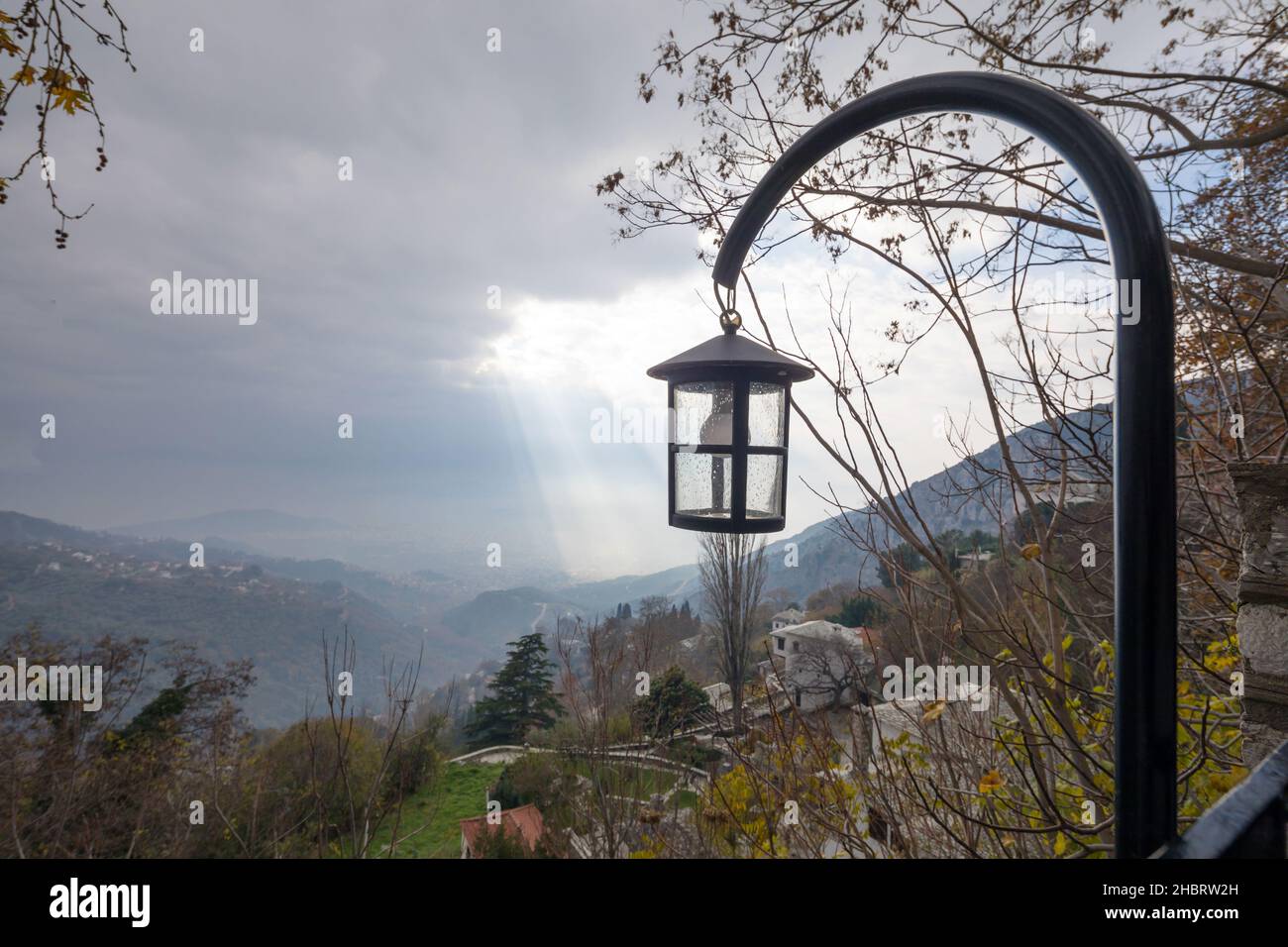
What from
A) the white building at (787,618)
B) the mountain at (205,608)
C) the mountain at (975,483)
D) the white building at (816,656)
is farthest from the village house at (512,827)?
the white building at (787,618)

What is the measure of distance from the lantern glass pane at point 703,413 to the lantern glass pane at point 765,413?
6 centimetres

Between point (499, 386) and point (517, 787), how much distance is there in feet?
30.1

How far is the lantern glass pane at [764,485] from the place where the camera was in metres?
1.45

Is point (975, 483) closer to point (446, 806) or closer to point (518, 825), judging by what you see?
point (518, 825)

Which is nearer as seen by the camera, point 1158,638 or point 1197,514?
point 1158,638

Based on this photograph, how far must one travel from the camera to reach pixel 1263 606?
1337mm

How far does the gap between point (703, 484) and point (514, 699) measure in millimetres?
9364

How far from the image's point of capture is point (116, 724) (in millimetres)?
6793

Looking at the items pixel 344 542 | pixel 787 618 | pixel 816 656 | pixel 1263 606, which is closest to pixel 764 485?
pixel 1263 606

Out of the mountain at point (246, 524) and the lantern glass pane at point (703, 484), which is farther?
the mountain at point (246, 524)

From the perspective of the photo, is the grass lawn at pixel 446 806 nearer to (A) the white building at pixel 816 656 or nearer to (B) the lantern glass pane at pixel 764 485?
(A) the white building at pixel 816 656

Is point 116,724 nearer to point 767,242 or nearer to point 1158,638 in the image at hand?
point 767,242
